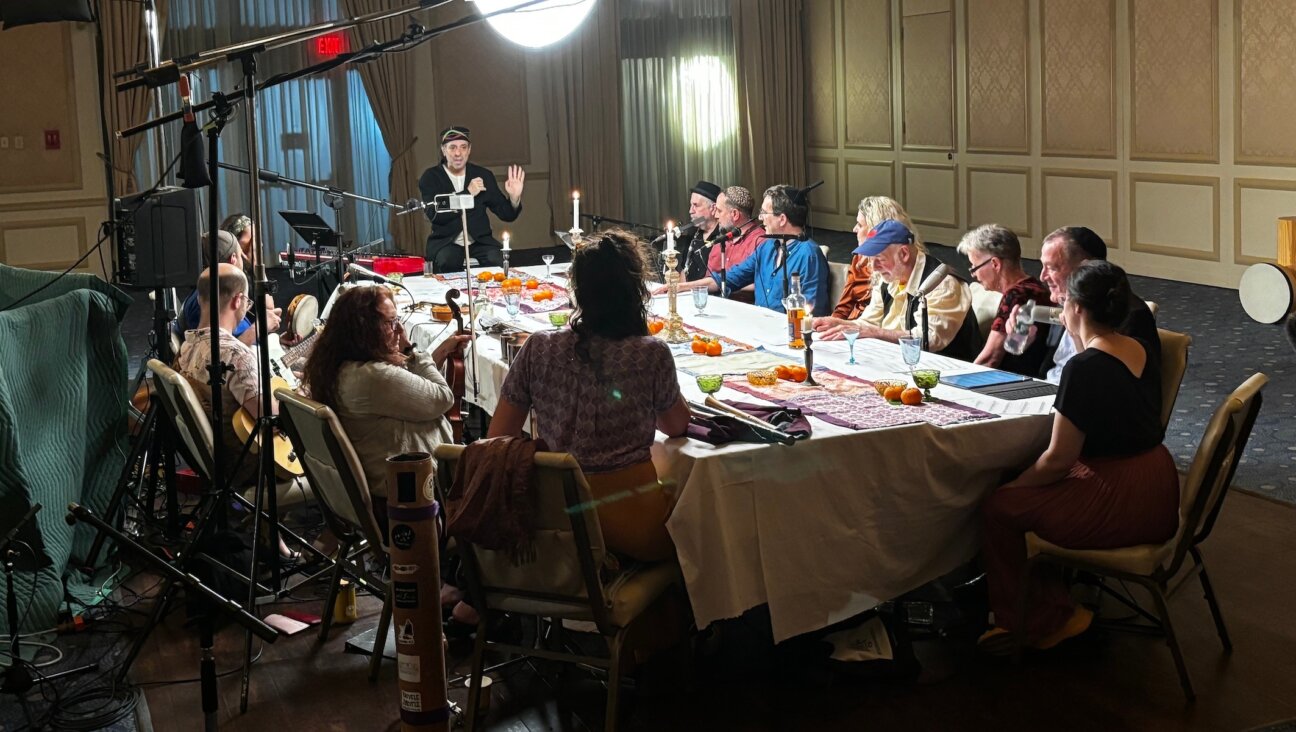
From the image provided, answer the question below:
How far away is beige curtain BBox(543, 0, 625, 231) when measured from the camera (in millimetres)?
12578

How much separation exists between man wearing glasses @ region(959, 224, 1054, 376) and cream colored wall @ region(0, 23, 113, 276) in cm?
831

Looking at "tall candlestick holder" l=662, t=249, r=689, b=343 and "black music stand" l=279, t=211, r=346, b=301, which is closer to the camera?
"tall candlestick holder" l=662, t=249, r=689, b=343

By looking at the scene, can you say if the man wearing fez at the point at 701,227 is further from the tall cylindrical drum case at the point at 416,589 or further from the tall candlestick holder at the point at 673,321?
the tall cylindrical drum case at the point at 416,589

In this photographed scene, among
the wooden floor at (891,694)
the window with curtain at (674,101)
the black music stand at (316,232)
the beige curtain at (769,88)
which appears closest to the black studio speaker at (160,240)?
the wooden floor at (891,694)

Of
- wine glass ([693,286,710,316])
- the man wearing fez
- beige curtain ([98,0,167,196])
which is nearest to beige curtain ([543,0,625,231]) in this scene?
beige curtain ([98,0,167,196])

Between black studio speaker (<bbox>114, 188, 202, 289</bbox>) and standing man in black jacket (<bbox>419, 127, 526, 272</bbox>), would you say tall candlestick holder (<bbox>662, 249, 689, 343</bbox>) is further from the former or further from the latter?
standing man in black jacket (<bbox>419, 127, 526, 272</bbox>)

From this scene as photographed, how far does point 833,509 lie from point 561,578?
73 cm

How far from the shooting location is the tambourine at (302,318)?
553cm

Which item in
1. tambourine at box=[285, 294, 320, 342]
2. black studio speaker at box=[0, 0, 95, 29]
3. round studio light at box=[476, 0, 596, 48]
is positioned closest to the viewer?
round studio light at box=[476, 0, 596, 48]

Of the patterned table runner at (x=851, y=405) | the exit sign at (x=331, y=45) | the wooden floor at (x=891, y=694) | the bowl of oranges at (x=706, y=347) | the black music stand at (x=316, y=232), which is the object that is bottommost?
the wooden floor at (x=891, y=694)

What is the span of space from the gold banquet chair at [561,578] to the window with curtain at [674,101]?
10.4 meters

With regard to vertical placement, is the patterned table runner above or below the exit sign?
below

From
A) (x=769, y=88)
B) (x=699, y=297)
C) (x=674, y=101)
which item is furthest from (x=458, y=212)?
(x=769, y=88)

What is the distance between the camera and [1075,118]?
10.2m
